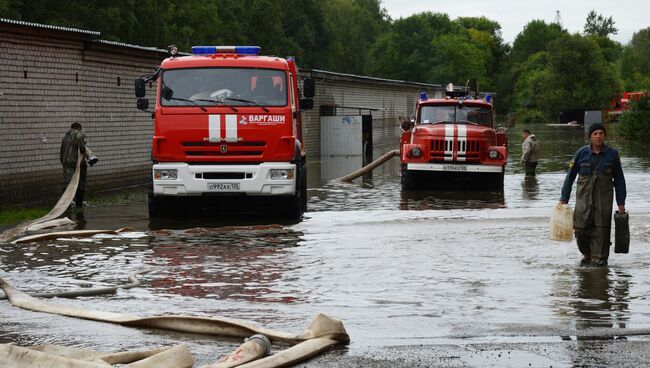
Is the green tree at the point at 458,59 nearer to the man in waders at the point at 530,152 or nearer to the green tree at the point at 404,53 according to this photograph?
the green tree at the point at 404,53

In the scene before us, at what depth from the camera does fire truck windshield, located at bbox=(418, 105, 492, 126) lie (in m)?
25.7

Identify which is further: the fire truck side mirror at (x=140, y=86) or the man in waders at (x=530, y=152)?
the man in waders at (x=530, y=152)

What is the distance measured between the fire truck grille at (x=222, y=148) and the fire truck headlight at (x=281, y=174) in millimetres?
371

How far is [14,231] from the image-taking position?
53.1ft

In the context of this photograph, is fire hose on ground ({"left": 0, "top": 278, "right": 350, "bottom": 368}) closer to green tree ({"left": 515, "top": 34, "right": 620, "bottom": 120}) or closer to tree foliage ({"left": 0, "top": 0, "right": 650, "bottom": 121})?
tree foliage ({"left": 0, "top": 0, "right": 650, "bottom": 121})

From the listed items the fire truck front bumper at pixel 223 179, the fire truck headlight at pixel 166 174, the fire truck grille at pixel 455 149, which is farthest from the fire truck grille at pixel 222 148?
the fire truck grille at pixel 455 149

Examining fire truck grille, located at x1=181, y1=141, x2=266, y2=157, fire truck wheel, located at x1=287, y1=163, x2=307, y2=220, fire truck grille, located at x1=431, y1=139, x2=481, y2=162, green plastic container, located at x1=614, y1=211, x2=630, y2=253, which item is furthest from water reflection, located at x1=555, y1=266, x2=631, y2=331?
fire truck grille, located at x1=431, y1=139, x2=481, y2=162

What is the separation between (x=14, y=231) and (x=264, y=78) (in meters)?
4.57

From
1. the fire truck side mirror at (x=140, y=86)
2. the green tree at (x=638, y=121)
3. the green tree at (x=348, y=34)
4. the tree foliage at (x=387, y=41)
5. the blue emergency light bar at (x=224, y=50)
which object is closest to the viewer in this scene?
the fire truck side mirror at (x=140, y=86)

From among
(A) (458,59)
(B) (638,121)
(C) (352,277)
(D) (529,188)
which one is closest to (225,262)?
(C) (352,277)

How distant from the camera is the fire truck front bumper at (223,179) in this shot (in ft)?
57.5

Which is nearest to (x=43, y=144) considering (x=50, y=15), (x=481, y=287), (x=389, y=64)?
(x=481, y=287)

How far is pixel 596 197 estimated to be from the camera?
41.3 feet

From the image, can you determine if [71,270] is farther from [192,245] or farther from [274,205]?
[274,205]
